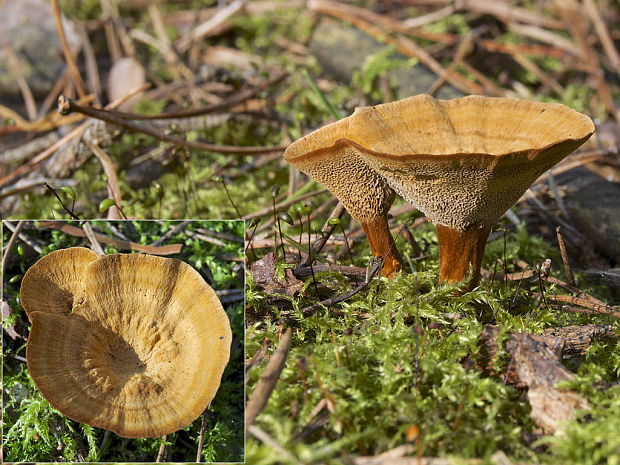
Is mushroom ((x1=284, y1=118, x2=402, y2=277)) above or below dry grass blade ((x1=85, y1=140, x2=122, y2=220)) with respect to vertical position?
above

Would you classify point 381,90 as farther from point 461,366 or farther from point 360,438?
point 360,438

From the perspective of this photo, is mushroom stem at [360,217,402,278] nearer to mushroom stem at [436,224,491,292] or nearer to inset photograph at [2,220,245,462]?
mushroom stem at [436,224,491,292]

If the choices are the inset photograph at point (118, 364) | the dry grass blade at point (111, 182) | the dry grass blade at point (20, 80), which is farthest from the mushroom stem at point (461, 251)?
the dry grass blade at point (20, 80)

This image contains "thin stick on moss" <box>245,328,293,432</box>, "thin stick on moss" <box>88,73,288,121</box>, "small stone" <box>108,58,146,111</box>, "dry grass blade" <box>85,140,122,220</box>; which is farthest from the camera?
"small stone" <box>108,58,146,111</box>

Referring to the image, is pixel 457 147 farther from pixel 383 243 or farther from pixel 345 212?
pixel 345 212

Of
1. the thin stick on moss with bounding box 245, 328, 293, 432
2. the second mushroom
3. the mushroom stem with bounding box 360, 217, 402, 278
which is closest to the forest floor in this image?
the thin stick on moss with bounding box 245, 328, 293, 432

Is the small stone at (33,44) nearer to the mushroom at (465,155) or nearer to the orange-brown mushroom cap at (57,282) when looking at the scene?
the orange-brown mushroom cap at (57,282)

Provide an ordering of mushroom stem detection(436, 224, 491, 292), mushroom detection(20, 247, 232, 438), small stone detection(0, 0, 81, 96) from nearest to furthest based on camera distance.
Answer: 1. mushroom detection(20, 247, 232, 438)
2. mushroom stem detection(436, 224, 491, 292)
3. small stone detection(0, 0, 81, 96)
